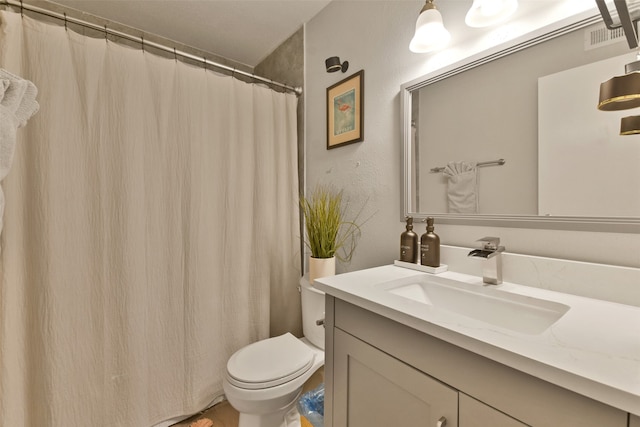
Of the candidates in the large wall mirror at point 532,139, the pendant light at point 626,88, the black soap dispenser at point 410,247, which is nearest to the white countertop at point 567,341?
the large wall mirror at point 532,139

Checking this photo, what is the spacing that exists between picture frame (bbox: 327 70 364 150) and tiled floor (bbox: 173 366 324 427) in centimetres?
128

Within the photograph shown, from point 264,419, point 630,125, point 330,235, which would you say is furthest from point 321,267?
point 630,125

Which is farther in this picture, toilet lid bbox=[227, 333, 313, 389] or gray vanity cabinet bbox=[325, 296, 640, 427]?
toilet lid bbox=[227, 333, 313, 389]

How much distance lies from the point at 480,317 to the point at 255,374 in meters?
0.91

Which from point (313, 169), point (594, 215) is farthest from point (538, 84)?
point (313, 169)

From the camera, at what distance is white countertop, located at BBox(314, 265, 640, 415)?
1.32 ft

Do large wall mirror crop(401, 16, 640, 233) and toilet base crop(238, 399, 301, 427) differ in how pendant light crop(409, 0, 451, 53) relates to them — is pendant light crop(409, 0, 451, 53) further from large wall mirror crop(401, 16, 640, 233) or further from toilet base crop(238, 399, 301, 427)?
toilet base crop(238, 399, 301, 427)

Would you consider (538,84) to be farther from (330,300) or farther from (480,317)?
(330,300)

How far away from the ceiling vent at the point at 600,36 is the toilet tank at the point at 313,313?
134 centimetres

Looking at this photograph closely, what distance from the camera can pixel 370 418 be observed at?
0.75 metres

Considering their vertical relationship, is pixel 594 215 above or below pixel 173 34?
below

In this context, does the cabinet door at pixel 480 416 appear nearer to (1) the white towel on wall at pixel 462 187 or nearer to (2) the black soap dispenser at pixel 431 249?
(2) the black soap dispenser at pixel 431 249

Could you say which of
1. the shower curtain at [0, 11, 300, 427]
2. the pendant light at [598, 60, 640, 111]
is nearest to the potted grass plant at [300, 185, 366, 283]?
the shower curtain at [0, 11, 300, 427]

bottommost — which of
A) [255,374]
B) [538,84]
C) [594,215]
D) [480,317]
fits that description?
[255,374]
